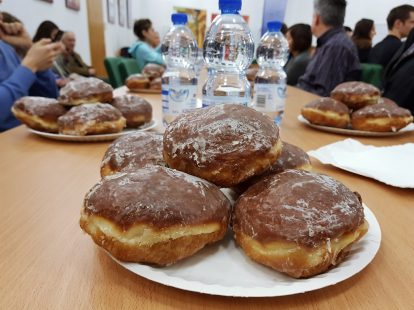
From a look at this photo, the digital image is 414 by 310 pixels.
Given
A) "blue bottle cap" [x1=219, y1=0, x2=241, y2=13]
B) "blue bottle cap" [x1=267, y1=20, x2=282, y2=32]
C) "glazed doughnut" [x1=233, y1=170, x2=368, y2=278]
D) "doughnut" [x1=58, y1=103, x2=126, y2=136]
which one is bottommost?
"doughnut" [x1=58, y1=103, x2=126, y2=136]

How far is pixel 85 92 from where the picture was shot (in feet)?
3.51

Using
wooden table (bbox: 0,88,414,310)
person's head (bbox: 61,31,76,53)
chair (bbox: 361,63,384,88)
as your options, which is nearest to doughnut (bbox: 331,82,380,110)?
wooden table (bbox: 0,88,414,310)

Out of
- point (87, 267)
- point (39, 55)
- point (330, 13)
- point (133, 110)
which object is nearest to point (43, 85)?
point (39, 55)

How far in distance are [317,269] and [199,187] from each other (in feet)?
0.57

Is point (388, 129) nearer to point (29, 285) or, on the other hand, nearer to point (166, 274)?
point (166, 274)

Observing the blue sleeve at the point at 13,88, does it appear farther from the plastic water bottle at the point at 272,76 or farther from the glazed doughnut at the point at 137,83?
the plastic water bottle at the point at 272,76

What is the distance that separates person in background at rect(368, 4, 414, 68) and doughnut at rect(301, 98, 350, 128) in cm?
286

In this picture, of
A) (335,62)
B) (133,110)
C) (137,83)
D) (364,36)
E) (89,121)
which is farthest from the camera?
(364,36)

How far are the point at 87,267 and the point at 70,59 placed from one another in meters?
4.20

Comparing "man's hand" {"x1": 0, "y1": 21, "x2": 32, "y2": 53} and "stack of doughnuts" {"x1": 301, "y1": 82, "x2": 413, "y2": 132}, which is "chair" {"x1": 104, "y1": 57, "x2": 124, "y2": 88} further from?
"stack of doughnuts" {"x1": 301, "y1": 82, "x2": 413, "y2": 132}

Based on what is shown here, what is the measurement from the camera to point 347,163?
33.2 inches

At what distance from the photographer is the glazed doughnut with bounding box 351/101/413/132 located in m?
1.12

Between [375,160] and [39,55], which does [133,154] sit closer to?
[375,160]

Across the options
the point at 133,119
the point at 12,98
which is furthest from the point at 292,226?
the point at 12,98
